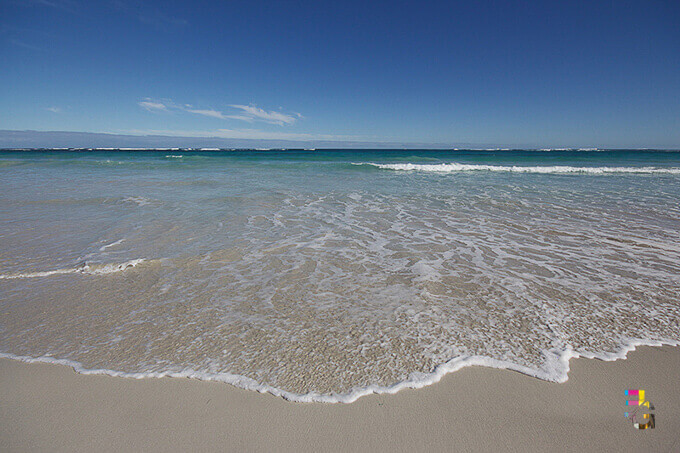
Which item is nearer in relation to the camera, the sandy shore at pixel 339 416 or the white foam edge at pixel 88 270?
the sandy shore at pixel 339 416

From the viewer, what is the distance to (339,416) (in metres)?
1.89

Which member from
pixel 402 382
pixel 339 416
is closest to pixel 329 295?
pixel 402 382

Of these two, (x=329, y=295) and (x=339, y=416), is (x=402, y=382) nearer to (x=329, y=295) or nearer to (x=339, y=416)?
(x=339, y=416)

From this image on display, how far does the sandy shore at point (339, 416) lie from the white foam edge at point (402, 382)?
4 cm

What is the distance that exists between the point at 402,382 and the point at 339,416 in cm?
47

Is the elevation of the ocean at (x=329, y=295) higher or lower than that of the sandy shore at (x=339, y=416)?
higher

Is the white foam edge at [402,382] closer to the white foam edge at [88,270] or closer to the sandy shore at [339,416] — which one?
the sandy shore at [339,416]

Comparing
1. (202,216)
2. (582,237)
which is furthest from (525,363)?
(202,216)

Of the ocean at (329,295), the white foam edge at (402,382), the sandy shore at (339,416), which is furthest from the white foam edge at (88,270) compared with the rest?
the sandy shore at (339,416)

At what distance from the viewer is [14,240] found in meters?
5.18

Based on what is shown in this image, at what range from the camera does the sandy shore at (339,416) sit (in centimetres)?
176

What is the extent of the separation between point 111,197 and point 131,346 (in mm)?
8710

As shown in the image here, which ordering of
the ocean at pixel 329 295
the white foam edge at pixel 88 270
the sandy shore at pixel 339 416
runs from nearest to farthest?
the sandy shore at pixel 339 416, the ocean at pixel 329 295, the white foam edge at pixel 88 270

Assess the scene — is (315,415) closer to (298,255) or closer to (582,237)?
(298,255)
